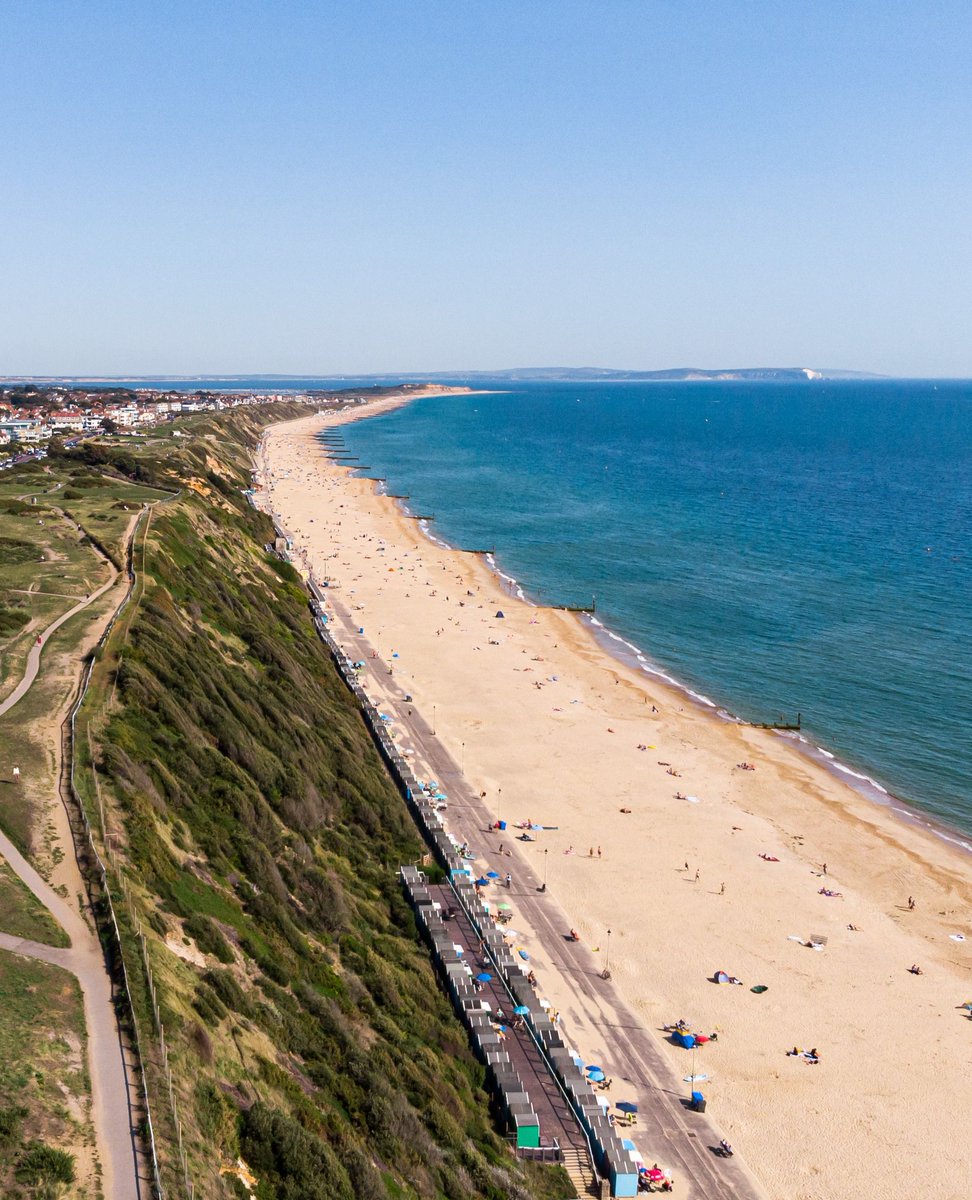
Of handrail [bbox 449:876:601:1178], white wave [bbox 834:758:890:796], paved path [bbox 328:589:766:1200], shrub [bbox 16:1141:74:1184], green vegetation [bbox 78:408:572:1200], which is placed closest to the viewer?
shrub [bbox 16:1141:74:1184]

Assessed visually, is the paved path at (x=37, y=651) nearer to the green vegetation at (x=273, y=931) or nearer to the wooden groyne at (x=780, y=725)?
the green vegetation at (x=273, y=931)

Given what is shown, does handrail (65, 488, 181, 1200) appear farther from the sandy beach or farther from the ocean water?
the ocean water

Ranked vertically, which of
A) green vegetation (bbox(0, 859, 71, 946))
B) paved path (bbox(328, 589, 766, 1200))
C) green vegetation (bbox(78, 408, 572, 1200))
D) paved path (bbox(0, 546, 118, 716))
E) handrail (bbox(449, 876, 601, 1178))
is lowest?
paved path (bbox(328, 589, 766, 1200))

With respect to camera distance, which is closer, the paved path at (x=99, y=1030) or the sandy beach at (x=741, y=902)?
the paved path at (x=99, y=1030)

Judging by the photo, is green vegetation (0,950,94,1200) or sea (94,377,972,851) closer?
green vegetation (0,950,94,1200)

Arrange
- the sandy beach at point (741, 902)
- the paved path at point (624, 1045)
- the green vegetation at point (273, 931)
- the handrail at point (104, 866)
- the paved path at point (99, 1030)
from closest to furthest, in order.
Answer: the paved path at point (99, 1030) → the handrail at point (104, 866) → the green vegetation at point (273, 931) → the paved path at point (624, 1045) → the sandy beach at point (741, 902)

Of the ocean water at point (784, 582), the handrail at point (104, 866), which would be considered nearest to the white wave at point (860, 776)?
the ocean water at point (784, 582)

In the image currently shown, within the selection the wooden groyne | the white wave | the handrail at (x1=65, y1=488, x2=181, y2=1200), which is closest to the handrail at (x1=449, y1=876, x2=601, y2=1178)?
the handrail at (x1=65, y1=488, x2=181, y2=1200)
